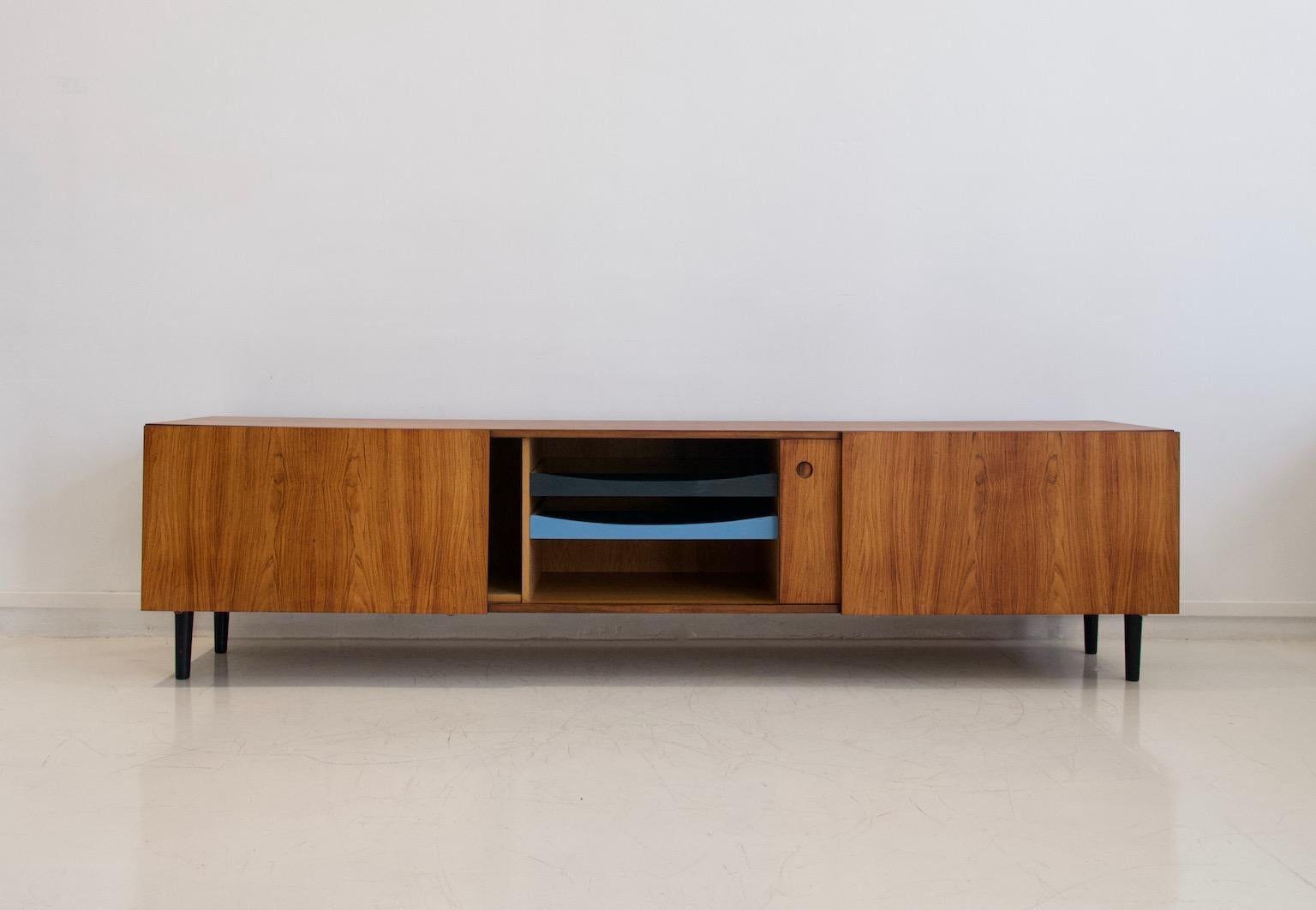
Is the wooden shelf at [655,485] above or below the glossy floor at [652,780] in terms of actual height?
above

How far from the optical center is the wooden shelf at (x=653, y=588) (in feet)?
7.96

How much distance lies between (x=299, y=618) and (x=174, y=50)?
5.12 feet

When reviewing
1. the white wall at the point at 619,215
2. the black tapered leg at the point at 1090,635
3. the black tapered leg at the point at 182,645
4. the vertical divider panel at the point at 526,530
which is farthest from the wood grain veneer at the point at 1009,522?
the black tapered leg at the point at 182,645

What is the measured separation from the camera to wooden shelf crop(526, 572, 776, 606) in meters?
2.43

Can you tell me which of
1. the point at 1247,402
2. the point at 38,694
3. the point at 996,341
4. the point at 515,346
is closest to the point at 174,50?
the point at 515,346

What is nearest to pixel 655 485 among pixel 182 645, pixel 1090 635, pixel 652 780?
pixel 652 780

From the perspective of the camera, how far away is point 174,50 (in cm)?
280

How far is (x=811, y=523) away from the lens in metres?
2.40

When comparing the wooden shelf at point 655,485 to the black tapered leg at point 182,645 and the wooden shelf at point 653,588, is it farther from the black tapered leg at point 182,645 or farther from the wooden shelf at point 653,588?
the black tapered leg at point 182,645

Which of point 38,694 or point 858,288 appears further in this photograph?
point 858,288

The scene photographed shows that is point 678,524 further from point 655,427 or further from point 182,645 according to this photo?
point 182,645

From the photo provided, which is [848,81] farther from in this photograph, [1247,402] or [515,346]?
[1247,402]

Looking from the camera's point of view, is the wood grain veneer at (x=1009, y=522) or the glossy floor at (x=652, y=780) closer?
the glossy floor at (x=652, y=780)

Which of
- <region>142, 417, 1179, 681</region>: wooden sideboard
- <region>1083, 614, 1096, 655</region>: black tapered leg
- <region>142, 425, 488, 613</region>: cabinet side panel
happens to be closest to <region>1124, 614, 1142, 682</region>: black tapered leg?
<region>142, 417, 1179, 681</region>: wooden sideboard
